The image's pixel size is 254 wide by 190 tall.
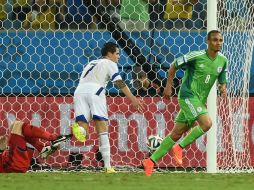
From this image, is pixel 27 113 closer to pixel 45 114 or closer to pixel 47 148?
pixel 45 114

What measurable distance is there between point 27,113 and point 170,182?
13.1 ft

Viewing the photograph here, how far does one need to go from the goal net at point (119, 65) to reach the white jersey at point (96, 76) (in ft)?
3.23

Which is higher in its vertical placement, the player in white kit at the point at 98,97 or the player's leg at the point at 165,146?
the player in white kit at the point at 98,97

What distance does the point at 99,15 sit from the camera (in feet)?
41.1

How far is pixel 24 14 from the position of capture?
12.4m

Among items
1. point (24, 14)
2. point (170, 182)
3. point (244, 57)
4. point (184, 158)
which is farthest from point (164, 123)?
point (170, 182)

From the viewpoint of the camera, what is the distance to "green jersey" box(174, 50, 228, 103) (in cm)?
1017

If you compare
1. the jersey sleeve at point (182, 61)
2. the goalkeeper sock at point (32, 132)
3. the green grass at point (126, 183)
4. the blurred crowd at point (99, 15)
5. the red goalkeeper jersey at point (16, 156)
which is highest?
the blurred crowd at point (99, 15)

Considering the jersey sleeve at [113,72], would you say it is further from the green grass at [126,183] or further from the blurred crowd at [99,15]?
the blurred crowd at [99,15]

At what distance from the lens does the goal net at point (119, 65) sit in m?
11.7

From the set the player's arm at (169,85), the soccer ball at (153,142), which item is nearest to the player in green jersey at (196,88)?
the player's arm at (169,85)

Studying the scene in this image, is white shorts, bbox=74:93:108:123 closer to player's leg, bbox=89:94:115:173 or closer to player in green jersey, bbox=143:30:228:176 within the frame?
player's leg, bbox=89:94:115:173

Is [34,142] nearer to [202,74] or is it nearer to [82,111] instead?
[82,111]

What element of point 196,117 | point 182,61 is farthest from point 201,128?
point 182,61
